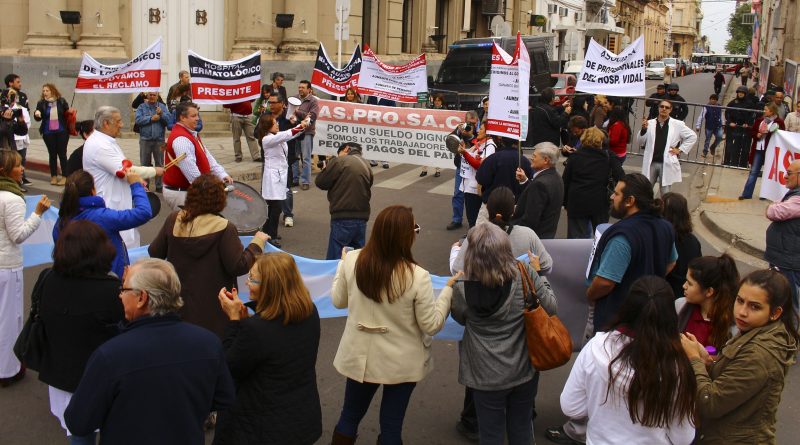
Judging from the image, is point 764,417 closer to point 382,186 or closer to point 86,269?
point 86,269

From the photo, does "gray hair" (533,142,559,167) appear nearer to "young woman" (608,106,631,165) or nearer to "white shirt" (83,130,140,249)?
"white shirt" (83,130,140,249)

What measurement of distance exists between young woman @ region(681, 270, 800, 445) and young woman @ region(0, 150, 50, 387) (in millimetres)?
4354

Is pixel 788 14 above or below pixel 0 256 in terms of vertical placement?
above

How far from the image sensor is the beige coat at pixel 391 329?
4.53m

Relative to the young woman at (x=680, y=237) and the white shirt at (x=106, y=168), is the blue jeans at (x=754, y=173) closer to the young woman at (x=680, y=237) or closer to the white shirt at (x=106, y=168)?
the young woman at (x=680, y=237)

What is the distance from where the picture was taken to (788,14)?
95.5 feet

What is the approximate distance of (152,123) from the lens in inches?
537

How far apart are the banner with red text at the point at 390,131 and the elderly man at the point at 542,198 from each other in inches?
168

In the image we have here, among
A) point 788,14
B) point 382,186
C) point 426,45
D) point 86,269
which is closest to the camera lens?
point 86,269

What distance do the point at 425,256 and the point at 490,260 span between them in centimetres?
583

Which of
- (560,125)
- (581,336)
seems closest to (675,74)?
(560,125)

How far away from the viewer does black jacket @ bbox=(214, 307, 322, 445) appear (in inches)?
152

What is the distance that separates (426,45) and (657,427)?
2994cm

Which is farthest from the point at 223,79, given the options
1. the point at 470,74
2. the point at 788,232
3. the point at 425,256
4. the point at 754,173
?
the point at 470,74
